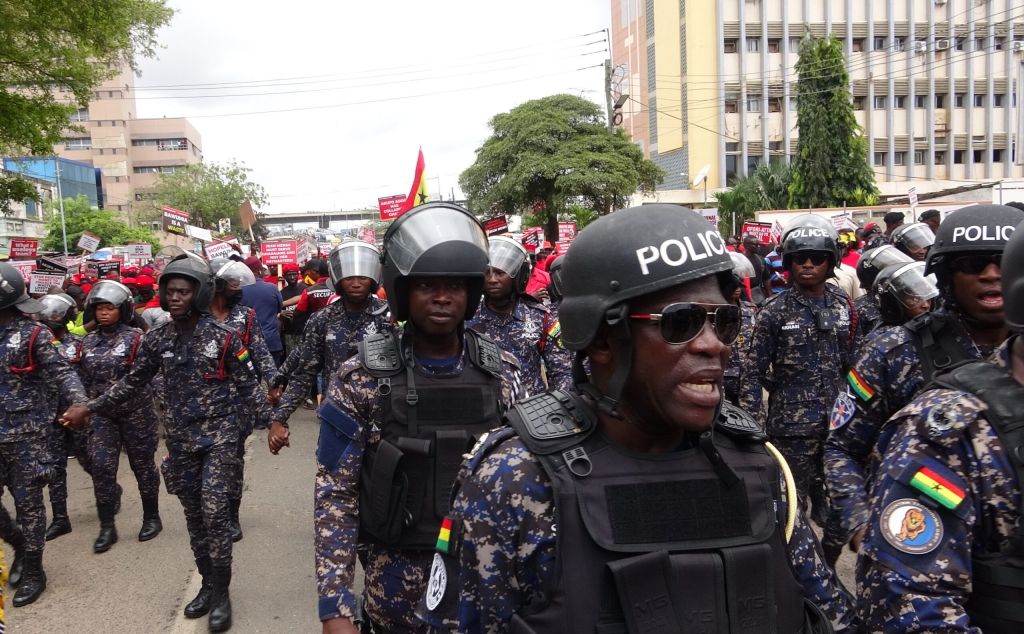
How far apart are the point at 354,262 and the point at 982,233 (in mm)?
4154

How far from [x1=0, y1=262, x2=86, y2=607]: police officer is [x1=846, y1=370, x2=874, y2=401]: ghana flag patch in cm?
476

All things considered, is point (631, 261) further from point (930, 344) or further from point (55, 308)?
point (55, 308)

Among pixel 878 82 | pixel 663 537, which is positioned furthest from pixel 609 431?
pixel 878 82

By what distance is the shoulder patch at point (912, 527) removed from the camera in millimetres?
1729

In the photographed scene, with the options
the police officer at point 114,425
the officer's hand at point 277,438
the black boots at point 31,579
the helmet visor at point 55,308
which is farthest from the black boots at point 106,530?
the officer's hand at point 277,438

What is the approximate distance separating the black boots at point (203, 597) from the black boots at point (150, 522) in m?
1.72

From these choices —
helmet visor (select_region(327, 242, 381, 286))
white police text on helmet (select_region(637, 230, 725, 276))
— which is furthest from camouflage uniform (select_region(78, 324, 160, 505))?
white police text on helmet (select_region(637, 230, 725, 276))

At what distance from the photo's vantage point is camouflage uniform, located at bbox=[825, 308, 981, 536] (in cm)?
314

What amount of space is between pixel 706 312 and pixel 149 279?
34.3 feet

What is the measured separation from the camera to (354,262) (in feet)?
19.2

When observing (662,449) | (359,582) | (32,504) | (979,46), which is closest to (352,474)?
(662,449)

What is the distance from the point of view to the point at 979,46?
1709 inches

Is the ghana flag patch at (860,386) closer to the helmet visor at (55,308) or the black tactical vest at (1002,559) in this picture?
the black tactical vest at (1002,559)

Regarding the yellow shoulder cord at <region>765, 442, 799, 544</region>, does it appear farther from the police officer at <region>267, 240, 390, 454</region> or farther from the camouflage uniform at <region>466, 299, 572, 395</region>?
the police officer at <region>267, 240, 390, 454</region>
